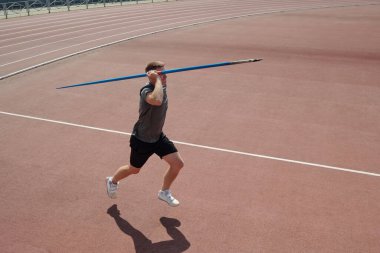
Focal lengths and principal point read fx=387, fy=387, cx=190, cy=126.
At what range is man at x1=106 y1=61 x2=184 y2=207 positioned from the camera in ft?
14.6

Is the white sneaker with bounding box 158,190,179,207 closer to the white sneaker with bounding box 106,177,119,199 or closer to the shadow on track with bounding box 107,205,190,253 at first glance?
the shadow on track with bounding box 107,205,190,253

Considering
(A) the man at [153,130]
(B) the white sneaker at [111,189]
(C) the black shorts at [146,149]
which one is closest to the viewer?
(A) the man at [153,130]

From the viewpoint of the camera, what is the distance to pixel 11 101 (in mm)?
9297

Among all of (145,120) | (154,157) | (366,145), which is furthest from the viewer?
(366,145)

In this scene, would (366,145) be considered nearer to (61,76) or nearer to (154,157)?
(154,157)

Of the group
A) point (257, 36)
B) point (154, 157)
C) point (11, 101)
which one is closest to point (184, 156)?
point (154, 157)

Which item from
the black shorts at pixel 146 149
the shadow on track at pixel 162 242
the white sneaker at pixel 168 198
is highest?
the black shorts at pixel 146 149

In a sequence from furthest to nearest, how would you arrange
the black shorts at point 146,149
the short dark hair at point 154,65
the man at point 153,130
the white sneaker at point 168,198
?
the white sneaker at point 168,198, the black shorts at point 146,149, the short dark hair at point 154,65, the man at point 153,130

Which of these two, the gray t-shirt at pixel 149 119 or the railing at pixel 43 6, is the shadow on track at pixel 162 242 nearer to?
the gray t-shirt at pixel 149 119

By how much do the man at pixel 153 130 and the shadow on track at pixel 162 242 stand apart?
319 mm

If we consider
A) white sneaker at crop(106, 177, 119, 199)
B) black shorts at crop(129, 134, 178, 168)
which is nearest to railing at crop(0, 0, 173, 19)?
white sneaker at crop(106, 177, 119, 199)

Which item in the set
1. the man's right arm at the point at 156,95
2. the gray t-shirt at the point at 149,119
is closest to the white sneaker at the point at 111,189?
the gray t-shirt at the point at 149,119

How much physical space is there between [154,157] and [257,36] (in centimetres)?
1328

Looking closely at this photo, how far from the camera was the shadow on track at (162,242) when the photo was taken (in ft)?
14.3
